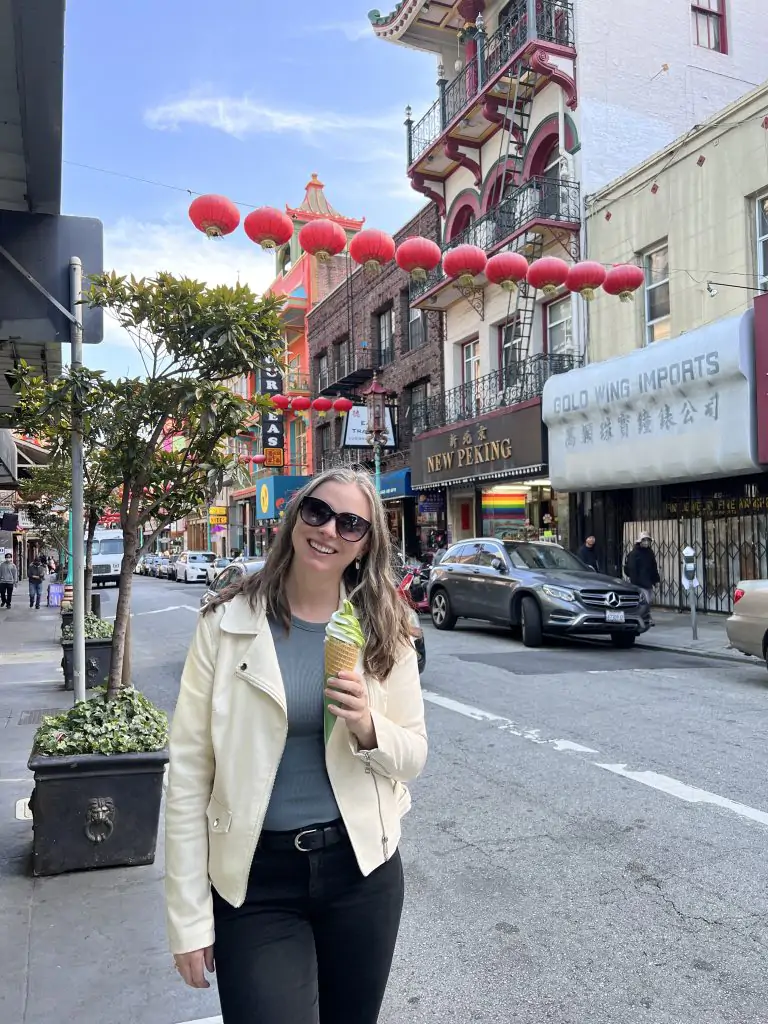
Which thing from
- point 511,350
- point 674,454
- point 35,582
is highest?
point 511,350

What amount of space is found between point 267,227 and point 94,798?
24.3 feet

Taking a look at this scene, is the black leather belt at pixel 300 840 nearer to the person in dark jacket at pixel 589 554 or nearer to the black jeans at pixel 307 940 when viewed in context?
the black jeans at pixel 307 940

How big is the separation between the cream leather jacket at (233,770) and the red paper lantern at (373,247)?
9695mm

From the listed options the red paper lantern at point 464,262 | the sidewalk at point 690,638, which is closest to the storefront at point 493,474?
the sidewalk at point 690,638

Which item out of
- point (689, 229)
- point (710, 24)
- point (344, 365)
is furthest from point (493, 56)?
point (344, 365)

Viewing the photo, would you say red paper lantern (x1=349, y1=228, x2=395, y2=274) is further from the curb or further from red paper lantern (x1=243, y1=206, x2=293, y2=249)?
the curb

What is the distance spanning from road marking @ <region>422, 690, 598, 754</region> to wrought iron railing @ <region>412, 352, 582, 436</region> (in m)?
11.9

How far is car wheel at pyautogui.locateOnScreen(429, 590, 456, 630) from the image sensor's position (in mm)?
15320

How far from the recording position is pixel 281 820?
1.87 metres

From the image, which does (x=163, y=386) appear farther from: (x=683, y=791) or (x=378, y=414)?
(x=378, y=414)

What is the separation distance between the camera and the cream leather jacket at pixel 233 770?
1.85 meters

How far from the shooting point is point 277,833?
1.87 m

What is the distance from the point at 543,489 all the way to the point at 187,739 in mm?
20384

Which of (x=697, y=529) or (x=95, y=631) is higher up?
(x=697, y=529)
